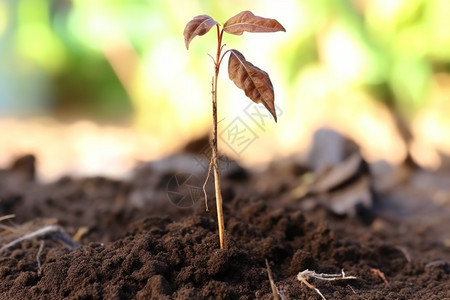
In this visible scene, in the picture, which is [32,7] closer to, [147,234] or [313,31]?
[313,31]

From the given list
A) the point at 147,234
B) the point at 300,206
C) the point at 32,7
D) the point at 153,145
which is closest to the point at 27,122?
the point at 32,7

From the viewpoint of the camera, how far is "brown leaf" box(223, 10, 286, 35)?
1.47 meters

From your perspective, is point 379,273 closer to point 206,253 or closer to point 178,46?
point 206,253

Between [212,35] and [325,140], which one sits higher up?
[212,35]

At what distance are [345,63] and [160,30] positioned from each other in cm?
174

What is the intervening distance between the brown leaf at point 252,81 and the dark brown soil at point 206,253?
0.43m

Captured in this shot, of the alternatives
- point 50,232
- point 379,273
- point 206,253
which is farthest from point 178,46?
point 206,253

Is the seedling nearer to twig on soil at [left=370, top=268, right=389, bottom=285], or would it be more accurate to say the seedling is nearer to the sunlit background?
twig on soil at [left=370, top=268, right=389, bottom=285]

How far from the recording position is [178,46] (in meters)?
5.62

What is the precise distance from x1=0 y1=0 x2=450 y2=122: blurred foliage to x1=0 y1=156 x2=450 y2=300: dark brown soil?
2.51 metres

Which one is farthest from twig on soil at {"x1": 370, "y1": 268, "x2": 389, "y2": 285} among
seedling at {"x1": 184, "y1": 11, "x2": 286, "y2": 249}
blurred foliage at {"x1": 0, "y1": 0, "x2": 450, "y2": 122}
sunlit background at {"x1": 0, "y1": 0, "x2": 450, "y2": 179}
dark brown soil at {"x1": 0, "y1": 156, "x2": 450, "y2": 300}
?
blurred foliage at {"x1": 0, "y1": 0, "x2": 450, "y2": 122}

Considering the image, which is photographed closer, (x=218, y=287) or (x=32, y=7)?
(x=218, y=287)

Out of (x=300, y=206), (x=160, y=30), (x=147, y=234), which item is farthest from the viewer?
(x=160, y=30)

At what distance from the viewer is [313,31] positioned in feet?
17.7
